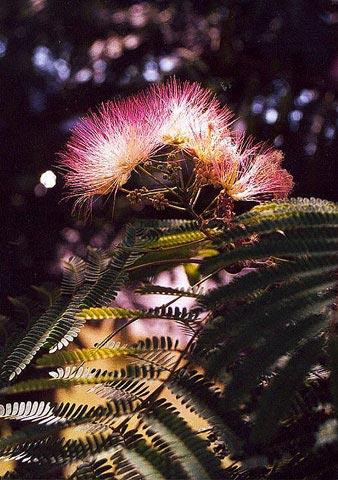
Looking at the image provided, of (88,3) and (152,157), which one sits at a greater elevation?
(88,3)

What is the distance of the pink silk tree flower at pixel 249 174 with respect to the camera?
72 centimetres

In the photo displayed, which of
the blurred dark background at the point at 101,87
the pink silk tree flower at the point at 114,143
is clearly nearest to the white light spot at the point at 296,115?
the blurred dark background at the point at 101,87

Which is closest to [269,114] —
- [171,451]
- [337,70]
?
[337,70]

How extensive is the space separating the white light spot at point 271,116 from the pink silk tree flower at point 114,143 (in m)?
0.47

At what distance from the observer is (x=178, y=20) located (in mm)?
1090

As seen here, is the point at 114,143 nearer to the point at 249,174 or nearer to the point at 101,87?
the point at 249,174

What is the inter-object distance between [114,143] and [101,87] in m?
0.55

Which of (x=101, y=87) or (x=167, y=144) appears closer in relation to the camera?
(x=167, y=144)

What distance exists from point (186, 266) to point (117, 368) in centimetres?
15

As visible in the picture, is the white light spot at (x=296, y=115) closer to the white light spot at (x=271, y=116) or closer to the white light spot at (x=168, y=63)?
the white light spot at (x=271, y=116)

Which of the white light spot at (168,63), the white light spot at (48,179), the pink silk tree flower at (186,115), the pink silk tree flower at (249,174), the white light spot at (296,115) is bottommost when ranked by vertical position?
the pink silk tree flower at (249,174)

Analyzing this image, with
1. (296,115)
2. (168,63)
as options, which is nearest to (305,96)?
(296,115)

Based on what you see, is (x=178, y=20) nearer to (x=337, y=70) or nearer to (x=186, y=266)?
(x=337, y=70)

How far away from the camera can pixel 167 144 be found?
72 centimetres
